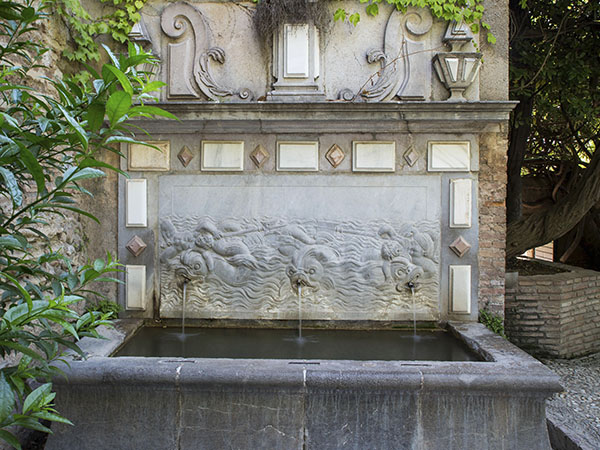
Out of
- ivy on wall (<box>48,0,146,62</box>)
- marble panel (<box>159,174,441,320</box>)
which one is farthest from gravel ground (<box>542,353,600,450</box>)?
ivy on wall (<box>48,0,146,62</box>)

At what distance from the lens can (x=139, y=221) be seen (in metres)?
4.23

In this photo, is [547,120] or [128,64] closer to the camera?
[128,64]

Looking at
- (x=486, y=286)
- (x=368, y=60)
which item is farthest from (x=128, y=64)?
(x=486, y=286)

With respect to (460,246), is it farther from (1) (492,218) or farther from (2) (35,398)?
(2) (35,398)

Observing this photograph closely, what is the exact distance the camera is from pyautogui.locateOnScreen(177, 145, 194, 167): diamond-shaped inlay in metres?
4.21

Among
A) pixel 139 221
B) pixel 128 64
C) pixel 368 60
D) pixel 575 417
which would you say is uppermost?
pixel 368 60

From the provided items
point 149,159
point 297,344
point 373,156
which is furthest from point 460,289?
point 149,159

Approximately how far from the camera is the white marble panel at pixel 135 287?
13.9 feet

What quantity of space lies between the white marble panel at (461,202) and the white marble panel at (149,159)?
265cm

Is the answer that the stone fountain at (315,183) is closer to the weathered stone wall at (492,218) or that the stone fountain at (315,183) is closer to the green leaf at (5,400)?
the weathered stone wall at (492,218)

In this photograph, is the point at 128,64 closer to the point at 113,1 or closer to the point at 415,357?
the point at 415,357

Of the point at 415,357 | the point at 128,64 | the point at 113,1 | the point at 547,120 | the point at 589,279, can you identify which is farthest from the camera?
the point at 547,120

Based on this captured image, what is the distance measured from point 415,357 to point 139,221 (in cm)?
271

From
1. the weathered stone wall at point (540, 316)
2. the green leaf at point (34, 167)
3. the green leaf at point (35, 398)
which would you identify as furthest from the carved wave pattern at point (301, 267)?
the green leaf at point (34, 167)
